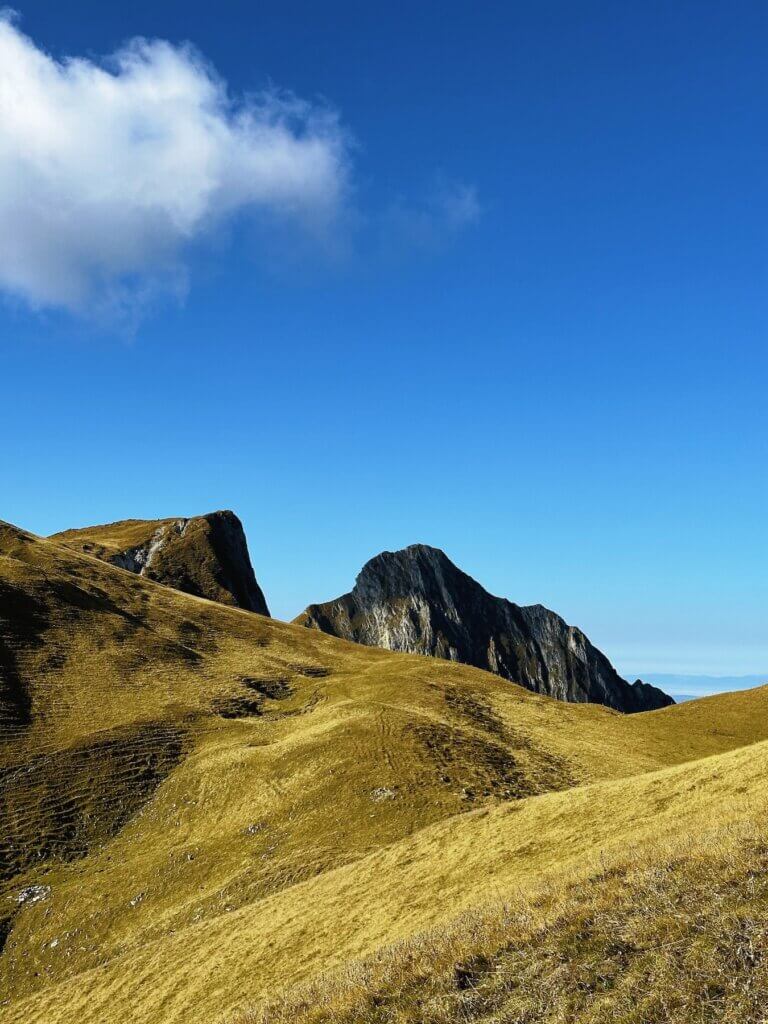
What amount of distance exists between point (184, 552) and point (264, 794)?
5135 inches

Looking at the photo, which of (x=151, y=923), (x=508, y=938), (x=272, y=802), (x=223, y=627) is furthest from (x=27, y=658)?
(x=508, y=938)

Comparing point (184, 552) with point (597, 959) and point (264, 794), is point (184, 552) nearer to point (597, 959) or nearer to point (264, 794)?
point (264, 794)

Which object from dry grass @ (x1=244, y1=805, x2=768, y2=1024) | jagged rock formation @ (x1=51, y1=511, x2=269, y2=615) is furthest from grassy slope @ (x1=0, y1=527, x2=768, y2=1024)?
jagged rock formation @ (x1=51, y1=511, x2=269, y2=615)

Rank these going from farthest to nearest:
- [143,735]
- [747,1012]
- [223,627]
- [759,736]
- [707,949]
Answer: [223,627], [759,736], [143,735], [707,949], [747,1012]

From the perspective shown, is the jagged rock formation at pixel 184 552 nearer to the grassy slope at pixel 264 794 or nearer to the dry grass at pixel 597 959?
the grassy slope at pixel 264 794

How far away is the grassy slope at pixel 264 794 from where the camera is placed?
1047 inches

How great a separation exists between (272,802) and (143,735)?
18.6 meters

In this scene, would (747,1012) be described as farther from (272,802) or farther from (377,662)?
(377,662)

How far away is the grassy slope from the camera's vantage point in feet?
87.2

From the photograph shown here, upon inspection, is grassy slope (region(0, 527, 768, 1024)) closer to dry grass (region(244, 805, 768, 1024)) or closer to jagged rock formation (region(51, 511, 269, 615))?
dry grass (region(244, 805, 768, 1024))

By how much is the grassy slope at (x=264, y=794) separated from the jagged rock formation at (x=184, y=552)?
213 feet

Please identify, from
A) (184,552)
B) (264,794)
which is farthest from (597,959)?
(184,552)

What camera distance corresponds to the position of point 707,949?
11828 mm

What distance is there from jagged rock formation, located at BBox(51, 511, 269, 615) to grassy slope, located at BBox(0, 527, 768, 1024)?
6486 centimetres
